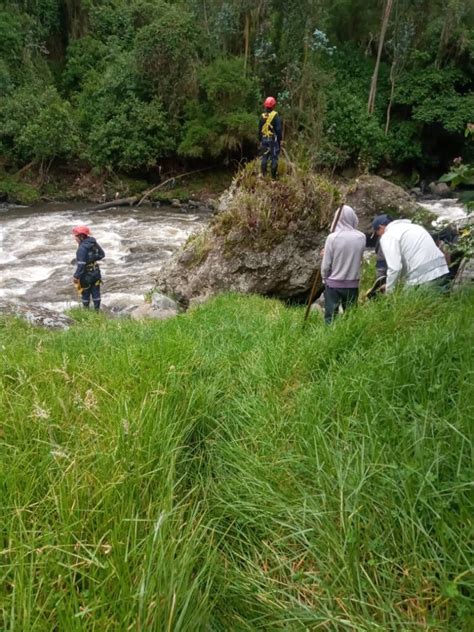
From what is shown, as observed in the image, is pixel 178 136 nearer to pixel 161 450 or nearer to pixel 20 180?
pixel 20 180

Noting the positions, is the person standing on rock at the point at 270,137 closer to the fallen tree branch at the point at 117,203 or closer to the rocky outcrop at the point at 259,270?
the rocky outcrop at the point at 259,270

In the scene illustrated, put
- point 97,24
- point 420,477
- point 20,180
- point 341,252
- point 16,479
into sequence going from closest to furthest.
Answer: point 420,477 → point 16,479 → point 341,252 → point 20,180 → point 97,24

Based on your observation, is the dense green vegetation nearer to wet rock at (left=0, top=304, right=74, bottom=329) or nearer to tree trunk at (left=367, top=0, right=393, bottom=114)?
tree trunk at (left=367, top=0, right=393, bottom=114)

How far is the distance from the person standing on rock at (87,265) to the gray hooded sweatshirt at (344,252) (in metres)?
5.40

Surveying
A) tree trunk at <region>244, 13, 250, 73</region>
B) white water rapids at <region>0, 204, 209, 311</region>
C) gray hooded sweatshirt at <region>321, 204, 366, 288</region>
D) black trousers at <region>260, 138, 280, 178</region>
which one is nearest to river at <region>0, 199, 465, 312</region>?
white water rapids at <region>0, 204, 209, 311</region>

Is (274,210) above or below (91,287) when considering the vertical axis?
above

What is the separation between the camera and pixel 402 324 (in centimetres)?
342

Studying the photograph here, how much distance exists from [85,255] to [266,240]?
3.44 m

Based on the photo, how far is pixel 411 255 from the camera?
457 centimetres

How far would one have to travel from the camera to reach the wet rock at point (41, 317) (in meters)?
7.15

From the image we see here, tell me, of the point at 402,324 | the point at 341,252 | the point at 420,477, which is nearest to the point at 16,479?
the point at 420,477

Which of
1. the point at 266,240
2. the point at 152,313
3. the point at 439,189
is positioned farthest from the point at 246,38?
the point at 152,313

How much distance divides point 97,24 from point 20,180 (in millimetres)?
13775

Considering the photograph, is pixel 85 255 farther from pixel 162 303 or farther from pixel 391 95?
pixel 391 95
